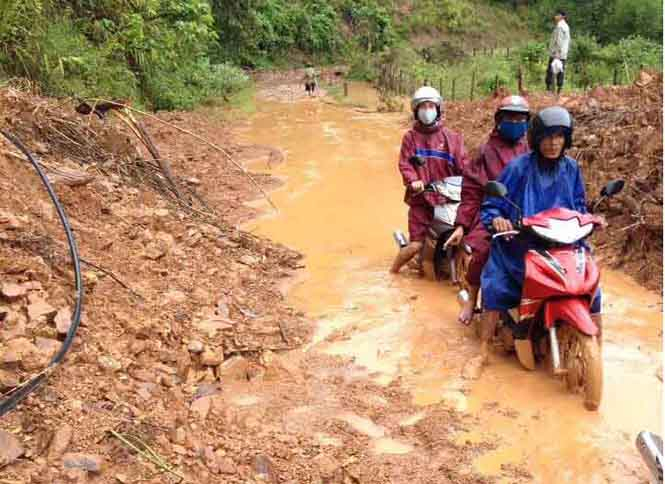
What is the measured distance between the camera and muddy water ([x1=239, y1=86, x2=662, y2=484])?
3674mm

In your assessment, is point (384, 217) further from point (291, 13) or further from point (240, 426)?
point (291, 13)

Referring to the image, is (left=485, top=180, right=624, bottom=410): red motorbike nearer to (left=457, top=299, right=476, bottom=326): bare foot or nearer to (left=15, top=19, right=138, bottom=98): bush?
(left=457, top=299, right=476, bottom=326): bare foot

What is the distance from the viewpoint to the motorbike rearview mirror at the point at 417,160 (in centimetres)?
609

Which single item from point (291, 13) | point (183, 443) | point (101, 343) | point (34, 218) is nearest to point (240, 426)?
point (183, 443)

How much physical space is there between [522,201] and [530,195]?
62 millimetres

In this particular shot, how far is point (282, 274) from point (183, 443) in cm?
339

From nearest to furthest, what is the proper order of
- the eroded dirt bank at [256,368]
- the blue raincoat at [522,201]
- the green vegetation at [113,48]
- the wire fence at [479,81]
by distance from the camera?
the eroded dirt bank at [256,368], the blue raincoat at [522,201], the green vegetation at [113,48], the wire fence at [479,81]

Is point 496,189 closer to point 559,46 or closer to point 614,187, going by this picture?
point 614,187

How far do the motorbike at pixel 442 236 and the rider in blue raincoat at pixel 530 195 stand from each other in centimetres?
144

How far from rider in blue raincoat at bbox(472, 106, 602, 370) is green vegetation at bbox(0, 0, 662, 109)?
7036mm

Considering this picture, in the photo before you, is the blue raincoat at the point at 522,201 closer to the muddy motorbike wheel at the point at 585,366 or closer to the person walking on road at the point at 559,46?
the muddy motorbike wheel at the point at 585,366

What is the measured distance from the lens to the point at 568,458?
3.58 metres

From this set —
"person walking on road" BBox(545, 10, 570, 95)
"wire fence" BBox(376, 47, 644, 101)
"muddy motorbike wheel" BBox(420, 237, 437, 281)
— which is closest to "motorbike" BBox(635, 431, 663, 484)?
"muddy motorbike wheel" BBox(420, 237, 437, 281)

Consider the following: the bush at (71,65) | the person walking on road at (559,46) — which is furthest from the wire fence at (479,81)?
the bush at (71,65)
